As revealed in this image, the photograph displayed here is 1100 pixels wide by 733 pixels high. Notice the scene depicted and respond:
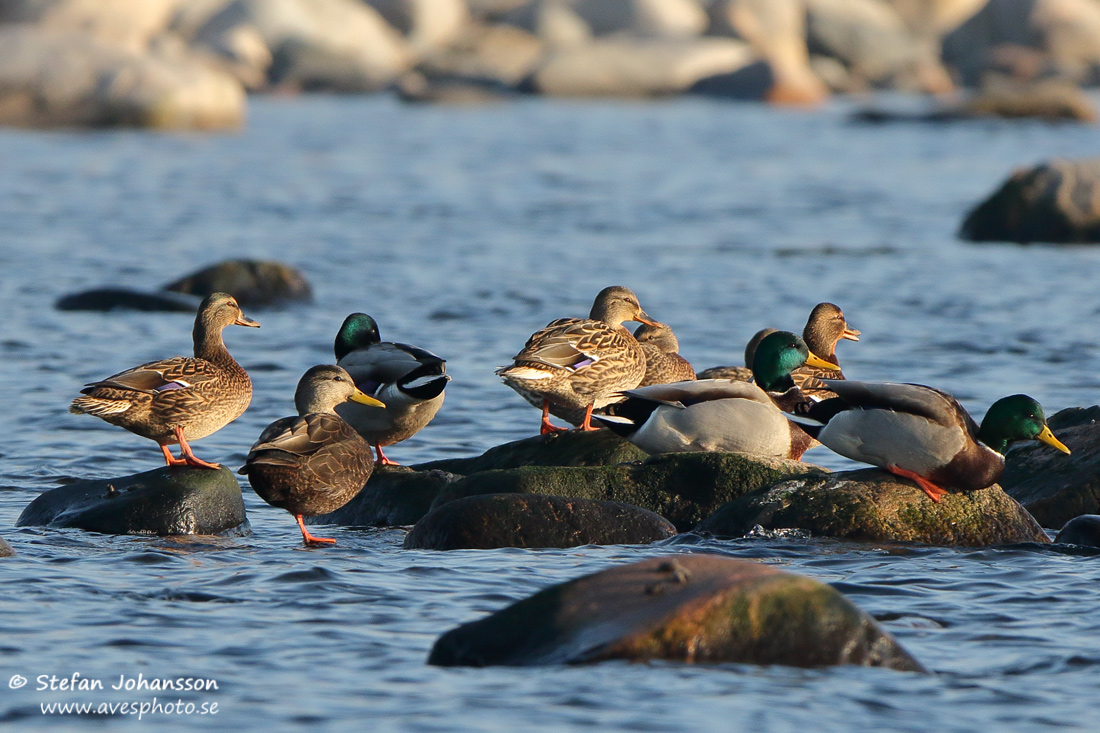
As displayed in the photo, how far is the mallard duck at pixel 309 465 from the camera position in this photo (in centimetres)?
821

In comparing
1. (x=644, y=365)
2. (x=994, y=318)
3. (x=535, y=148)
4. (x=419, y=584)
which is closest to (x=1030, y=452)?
(x=644, y=365)

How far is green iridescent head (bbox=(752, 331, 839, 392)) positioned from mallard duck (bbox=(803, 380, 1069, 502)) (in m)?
0.97

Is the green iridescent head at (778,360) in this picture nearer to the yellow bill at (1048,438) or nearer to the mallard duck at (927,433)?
the mallard duck at (927,433)

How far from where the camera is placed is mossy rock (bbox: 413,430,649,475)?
9625mm

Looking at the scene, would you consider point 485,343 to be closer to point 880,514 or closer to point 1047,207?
point 880,514

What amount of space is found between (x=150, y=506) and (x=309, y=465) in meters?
0.96

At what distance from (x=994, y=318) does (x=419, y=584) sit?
10.3m

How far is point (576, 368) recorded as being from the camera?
9.80 meters

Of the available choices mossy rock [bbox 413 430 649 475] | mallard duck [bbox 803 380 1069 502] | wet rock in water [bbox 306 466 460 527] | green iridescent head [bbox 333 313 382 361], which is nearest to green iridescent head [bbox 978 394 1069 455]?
mallard duck [bbox 803 380 1069 502]

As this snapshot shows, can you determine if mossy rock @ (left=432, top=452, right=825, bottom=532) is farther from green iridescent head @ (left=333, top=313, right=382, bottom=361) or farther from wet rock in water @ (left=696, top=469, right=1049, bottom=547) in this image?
green iridescent head @ (left=333, top=313, right=382, bottom=361)

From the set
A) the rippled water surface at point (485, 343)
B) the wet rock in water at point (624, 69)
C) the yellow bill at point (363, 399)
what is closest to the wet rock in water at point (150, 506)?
the rippled water surface at point (485, 343)

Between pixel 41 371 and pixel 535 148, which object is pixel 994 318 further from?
pixel 535 148

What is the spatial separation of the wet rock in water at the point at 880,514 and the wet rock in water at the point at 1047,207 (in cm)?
1419

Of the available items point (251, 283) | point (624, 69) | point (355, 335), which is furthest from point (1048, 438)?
point (624, 69)
